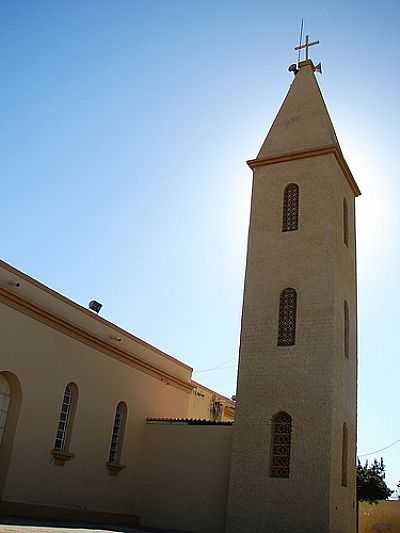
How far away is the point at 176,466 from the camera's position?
720 inches

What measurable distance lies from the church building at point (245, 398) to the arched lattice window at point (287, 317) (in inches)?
1.3

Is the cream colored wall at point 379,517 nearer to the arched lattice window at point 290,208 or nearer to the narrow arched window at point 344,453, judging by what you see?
the narrow arched window at point 344,453

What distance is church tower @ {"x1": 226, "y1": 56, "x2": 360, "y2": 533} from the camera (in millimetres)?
15633

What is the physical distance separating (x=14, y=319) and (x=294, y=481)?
8.09 meters

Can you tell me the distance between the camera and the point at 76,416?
17.0 m

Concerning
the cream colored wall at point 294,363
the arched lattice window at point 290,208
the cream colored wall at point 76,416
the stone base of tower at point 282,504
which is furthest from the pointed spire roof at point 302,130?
the stone base of tower at point 282,504

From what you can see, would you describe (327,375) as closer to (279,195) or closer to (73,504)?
(279,195)

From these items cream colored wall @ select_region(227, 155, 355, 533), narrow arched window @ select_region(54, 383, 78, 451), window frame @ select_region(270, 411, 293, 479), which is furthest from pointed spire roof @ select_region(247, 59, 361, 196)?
narrow arched window @ select_region(54, 383, 78, 451)

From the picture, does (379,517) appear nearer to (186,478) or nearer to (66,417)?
(186,478)

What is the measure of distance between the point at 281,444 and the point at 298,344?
8.93 feet

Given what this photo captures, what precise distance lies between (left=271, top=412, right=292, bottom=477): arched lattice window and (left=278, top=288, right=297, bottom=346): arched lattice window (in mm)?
2062

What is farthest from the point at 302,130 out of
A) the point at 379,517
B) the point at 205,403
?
the point at 379,517

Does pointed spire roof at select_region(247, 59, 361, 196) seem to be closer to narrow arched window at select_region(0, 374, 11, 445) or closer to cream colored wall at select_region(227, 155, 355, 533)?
cream colored wall at select_region(227, 155, 355, 533)

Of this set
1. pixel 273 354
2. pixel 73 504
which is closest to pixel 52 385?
pixel 73 504
